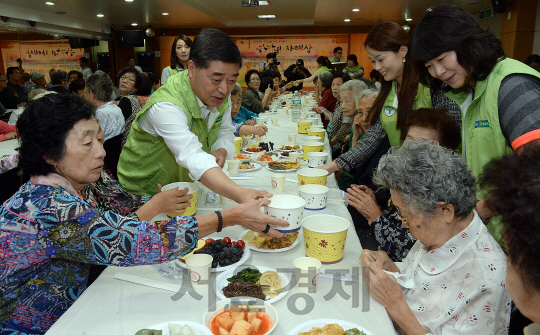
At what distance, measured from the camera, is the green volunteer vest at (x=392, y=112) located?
232 centimetres

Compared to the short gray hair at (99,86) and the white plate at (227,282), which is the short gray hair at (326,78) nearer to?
the short gray hair at (99,86)

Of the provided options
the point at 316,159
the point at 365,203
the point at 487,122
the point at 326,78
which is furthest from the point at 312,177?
the point at 326,78

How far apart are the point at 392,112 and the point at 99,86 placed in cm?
318

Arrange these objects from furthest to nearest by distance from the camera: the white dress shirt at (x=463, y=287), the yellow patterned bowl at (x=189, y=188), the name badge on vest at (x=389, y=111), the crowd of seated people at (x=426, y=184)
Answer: the name badge on vest at (x=389, y=111) → the yellow patterned bowl at (x=189, y=188) → the white dress shirt at (x=463, y=287) → the crowd of seated people at (x=426, y=184)

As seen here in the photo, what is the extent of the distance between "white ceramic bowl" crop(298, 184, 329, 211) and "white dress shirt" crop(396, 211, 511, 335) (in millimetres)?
685

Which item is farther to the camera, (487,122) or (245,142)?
(245,142)

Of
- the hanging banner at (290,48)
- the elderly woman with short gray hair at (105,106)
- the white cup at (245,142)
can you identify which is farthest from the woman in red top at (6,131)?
the hanging banner at (290,48)

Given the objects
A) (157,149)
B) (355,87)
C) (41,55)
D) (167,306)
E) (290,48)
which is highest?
(290,48)

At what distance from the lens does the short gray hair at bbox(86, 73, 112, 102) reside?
4004 mm

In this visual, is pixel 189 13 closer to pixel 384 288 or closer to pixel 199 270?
pixel 199 270

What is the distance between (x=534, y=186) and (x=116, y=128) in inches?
149

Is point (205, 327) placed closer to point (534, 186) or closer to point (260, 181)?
point (534, 186)

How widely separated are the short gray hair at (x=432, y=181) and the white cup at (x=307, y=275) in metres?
0.39

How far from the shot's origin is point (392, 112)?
2.43m
